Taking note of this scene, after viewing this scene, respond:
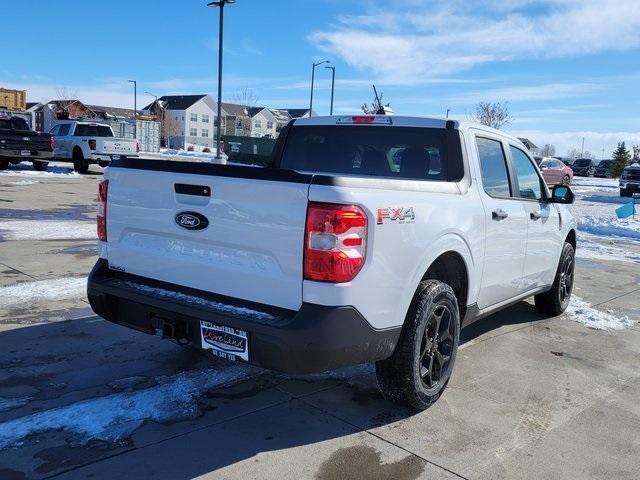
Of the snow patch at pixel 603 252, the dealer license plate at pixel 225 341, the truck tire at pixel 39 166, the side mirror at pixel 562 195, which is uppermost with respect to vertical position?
the side mirror at pixel 562 195

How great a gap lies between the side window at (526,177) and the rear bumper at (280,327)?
2.45 m

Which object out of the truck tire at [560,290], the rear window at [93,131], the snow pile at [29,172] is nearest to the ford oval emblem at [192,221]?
the truck tire at [560,290]

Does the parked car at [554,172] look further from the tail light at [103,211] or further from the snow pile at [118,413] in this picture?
the tail light at [103,211]

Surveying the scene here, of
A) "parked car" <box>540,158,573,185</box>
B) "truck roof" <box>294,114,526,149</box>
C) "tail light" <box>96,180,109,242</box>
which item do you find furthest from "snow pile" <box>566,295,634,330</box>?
"parked car" <box>540,158,573,185</box>

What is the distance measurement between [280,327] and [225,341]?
0.40 meters

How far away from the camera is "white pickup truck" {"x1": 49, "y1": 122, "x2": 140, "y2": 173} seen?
2133 centimetres

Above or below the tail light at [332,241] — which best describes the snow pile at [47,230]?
below

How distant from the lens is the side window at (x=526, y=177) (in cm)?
515

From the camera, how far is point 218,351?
3.23 m

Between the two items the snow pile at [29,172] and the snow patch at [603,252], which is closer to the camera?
the snow patch at [603,252]

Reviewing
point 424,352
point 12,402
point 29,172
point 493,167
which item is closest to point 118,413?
point 12,402

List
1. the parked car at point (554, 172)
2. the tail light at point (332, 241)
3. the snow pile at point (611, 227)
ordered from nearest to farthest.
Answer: the tail light at point (332, 241)
the snow pile at point (611, 227)
the parked car at point (554, 172)

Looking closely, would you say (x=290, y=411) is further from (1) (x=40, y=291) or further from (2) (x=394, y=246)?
(1) (x=40, y=291)

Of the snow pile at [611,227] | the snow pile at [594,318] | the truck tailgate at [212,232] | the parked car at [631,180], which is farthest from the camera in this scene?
the parked car at [631,180]
